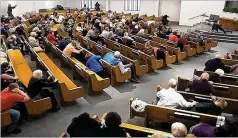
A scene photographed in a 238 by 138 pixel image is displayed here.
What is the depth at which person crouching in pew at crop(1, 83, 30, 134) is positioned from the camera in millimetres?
3943

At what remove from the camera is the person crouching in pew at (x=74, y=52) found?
714cm

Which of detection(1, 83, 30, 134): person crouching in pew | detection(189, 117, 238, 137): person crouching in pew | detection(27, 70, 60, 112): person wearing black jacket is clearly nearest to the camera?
detection(189, 117, 238, 137): person crouching in pew

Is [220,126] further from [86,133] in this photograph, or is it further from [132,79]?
[132,79]

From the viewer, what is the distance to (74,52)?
7172 mm

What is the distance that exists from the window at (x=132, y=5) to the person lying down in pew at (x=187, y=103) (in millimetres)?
15678

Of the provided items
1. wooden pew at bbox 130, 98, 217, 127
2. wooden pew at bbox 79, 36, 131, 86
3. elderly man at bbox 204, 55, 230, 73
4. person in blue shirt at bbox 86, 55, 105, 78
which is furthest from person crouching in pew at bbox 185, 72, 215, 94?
person in blue shirt at bbox 86, 55, 105, 78

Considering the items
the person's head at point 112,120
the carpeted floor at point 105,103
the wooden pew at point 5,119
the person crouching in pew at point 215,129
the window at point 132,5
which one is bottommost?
the carpeted floor at point 105,103

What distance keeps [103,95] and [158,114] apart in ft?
6.12

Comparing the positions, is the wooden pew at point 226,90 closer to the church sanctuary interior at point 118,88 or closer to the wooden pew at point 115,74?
the church sanctuary interior at point 118,88

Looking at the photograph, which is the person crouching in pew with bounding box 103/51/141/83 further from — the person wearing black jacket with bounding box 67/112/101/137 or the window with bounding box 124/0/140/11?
the window with bounding box 124/0/140/11

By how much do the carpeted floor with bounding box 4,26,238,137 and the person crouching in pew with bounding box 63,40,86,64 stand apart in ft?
1.55

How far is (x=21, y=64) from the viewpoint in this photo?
264 inches

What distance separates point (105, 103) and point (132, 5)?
1542 cm

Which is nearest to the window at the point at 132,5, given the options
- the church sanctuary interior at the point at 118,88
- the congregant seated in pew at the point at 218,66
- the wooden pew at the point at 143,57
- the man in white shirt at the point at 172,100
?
the church sanctuary interior at the point at 118,88
